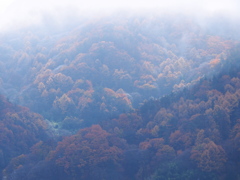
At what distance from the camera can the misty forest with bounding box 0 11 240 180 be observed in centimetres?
5038

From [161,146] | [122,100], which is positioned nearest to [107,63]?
[122,100]

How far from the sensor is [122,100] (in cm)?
9094

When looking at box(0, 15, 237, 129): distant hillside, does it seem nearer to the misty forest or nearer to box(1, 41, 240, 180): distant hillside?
the misty forest

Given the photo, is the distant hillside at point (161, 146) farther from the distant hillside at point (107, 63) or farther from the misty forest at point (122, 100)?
the distant hillside at point (107, 63)

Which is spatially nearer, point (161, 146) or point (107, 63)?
point (161, 146)

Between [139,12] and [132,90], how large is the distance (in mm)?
56825

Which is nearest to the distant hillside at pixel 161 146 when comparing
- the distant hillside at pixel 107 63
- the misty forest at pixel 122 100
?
the misty forest at pixel 122 100

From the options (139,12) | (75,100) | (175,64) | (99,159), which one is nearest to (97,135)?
(99,159)

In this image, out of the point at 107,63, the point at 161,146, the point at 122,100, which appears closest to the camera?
the point at 161,146

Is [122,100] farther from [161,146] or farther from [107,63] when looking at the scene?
[161,146]

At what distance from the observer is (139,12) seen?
148 meters

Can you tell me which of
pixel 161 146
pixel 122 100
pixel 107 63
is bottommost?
pixel 161 146

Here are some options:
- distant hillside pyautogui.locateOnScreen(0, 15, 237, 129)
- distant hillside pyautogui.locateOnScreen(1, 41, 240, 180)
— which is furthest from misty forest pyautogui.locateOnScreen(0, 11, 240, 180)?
distant hillside pyautogui.locateOnScreen(0, 15, 237, 129)

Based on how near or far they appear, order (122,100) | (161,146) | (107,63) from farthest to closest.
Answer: (107,63) → (122,100) → (161,146)
